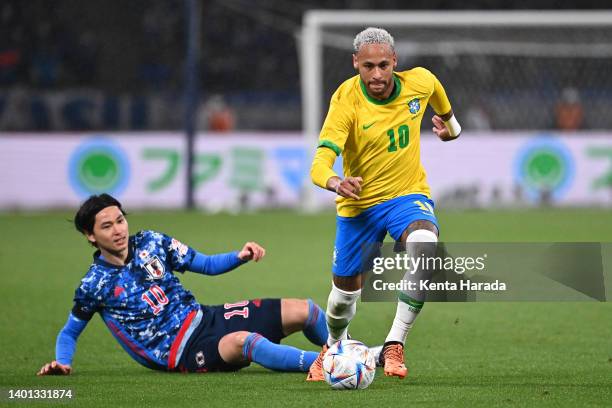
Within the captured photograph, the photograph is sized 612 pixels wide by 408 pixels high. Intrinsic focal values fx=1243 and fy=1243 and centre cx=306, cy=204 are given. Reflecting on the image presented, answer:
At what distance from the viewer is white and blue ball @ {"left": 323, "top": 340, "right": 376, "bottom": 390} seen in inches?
249

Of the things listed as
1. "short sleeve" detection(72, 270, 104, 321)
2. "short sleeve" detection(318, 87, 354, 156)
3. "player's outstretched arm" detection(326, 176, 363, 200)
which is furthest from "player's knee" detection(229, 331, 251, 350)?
"short sleeve" detection(318, 87, 354, 156)

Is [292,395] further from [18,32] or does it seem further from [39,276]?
[18,32]

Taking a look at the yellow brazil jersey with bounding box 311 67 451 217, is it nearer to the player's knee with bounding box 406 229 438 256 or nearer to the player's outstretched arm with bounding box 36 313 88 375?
the player's knee with bounding box 406 229 438 256

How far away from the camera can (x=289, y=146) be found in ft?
68.1

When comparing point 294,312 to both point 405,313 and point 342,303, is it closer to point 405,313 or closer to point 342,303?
point 342,303

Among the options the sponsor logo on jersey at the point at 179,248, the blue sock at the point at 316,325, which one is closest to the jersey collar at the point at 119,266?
the sponsor logo on jersey at the point at 179,248

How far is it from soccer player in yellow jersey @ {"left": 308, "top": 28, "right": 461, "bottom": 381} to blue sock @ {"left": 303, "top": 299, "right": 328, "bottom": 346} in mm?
78

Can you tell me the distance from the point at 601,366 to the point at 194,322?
2.34m

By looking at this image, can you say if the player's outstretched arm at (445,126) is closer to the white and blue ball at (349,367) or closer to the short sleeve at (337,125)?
the short sleeve at (337,125)

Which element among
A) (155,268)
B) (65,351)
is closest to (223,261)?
(155,268)

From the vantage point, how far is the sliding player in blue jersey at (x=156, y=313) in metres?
6.87

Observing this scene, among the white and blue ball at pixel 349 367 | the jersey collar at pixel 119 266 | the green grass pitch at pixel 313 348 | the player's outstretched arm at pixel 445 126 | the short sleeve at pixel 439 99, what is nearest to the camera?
the green grass pitch at pixel 313 348

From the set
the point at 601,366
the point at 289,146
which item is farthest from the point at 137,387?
the point at 289,146

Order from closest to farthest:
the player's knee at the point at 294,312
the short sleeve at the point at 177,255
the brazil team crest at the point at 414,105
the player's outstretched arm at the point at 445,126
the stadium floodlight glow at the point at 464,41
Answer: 1. the short sleeve at the point at 177,255
2. the player's knee at the point at 294,312
3. the brazil team crest at the point at 414,105
4. the player's outstretched arm at the point at 445,126
5. the stadium floodlight glow at the point at 464,41
